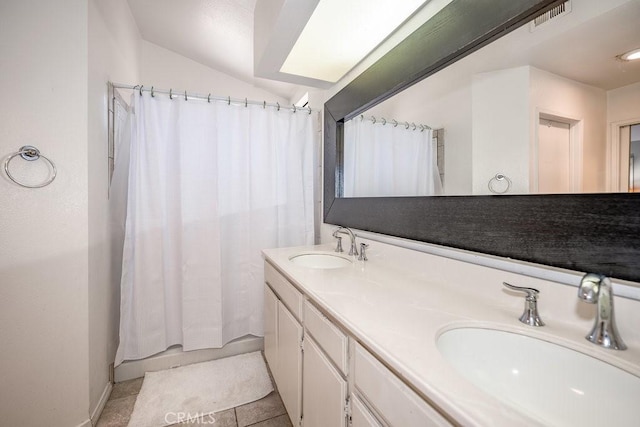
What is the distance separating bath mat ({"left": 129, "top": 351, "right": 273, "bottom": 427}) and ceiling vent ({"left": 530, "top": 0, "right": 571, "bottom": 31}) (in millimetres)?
2097

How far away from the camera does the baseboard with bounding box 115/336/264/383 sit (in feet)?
5.60

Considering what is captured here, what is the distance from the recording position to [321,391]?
891 mm

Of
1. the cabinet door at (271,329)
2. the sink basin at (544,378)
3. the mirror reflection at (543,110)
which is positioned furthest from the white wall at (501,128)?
the cabinet door at (271,329)

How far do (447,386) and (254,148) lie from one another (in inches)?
70.9

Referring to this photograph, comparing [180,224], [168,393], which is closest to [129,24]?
[180,224]

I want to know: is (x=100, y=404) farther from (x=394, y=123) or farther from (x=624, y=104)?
(x=624, y=104)

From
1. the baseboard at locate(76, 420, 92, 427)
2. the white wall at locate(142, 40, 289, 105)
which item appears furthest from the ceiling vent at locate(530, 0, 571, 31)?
the white wall at locate(142, 40, 289, 105)

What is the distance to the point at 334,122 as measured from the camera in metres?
1.78

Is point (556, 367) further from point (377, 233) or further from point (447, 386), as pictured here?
point (377, 233)

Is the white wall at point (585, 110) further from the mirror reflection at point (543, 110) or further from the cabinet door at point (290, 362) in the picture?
the cabinet door at point (290, 362)

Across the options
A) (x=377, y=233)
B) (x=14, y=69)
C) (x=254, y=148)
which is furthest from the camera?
(x=254, y=148)

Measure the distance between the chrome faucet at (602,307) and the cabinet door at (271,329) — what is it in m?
1.22

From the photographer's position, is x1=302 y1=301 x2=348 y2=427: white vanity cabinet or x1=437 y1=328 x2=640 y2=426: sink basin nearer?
x1=437 y1=328 x2=640 y2=426: sink basin

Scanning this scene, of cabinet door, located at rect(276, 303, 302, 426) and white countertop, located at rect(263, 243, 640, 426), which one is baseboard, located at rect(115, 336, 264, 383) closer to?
cabinet door, located at rect(276, 303, 302, 426)
